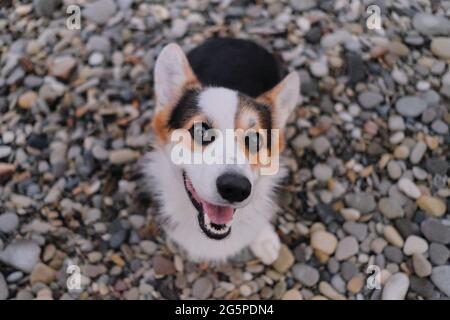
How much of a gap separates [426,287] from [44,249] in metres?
A: 2.32

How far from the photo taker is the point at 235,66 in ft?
11.8

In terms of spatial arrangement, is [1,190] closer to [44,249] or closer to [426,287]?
[44,249]

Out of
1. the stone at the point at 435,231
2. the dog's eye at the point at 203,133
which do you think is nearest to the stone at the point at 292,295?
the stone at the point at 435,231

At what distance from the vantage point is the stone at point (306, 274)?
3461 mm

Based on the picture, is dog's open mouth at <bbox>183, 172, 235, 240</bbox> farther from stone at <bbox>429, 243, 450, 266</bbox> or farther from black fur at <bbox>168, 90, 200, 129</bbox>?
stone at <bbox>429, 243, 450, 266</bbox>

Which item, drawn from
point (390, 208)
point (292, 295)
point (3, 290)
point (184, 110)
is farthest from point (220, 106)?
point (3, 290)

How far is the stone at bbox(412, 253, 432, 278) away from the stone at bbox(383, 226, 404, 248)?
13cm

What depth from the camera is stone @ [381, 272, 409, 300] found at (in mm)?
3359

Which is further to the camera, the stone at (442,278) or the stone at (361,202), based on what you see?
the stone at (361,202)

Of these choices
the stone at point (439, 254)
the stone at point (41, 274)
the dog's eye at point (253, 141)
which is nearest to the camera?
the dog's eye at point (253, 141)

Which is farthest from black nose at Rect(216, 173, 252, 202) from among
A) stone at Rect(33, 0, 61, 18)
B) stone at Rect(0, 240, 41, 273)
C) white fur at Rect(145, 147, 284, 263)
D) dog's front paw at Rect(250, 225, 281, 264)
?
stone at Rect(33, 0, 61, 18)

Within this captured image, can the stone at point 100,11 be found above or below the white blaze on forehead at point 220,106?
below

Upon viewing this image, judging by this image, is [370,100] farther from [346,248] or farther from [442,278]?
Answer: [442,278]

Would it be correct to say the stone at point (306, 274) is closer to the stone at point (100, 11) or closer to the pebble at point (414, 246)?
the pebble at point (414, 246)
